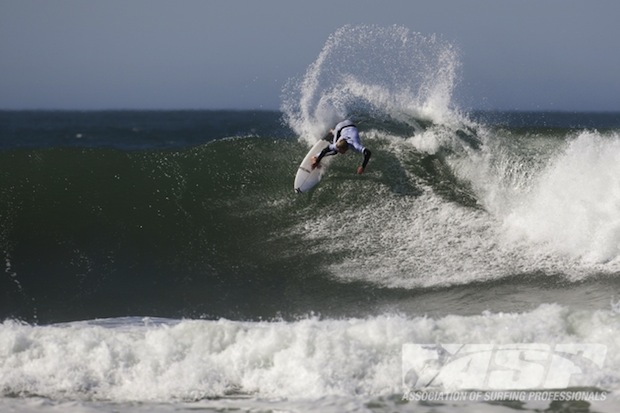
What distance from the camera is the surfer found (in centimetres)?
1258

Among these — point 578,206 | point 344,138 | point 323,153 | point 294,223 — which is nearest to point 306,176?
point 323,153

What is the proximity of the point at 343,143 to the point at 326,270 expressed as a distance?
101 inches

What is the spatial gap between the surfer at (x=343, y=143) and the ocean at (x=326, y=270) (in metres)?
0.51

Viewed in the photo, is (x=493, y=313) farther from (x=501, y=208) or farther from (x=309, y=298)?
(x=501, y=208)

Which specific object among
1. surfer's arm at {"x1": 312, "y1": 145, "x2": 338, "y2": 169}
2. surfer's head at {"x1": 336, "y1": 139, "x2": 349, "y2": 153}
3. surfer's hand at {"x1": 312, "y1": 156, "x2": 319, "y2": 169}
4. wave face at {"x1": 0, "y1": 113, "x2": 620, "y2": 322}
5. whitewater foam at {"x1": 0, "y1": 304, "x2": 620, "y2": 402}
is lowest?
whitewater foam at {"x1": 0, "y1": 304, "x2": 620, "y2": 402}

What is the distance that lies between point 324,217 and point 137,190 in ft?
11.3

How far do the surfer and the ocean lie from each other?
505 millimetres

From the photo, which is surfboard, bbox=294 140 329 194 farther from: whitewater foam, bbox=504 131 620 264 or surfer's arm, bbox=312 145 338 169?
whitewater foam, bbox=504 131 620 264

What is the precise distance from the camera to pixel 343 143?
12.6 m

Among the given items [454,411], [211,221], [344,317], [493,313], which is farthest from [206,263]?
[454,411]

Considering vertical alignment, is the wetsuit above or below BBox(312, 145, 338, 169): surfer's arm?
above

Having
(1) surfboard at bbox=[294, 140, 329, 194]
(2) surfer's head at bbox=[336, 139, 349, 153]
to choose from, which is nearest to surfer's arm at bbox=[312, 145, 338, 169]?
(1) surfboard at bbox=[294, 140, 329, 194]

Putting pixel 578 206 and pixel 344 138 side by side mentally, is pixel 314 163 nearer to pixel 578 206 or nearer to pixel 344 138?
pixel 344 138

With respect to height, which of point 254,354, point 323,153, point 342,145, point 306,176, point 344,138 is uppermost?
point 344,138
